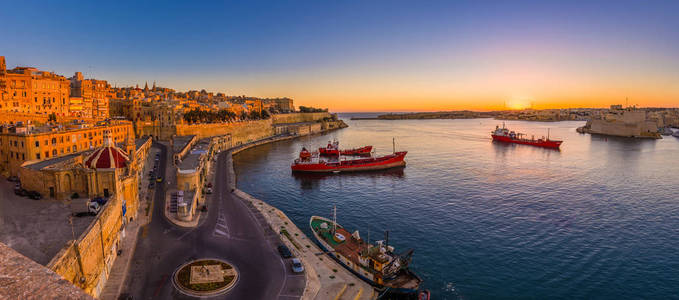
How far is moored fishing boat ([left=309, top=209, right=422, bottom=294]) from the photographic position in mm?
20484

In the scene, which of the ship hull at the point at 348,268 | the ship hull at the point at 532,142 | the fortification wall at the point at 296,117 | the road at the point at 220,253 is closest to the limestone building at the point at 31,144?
the road at the point at 220,253

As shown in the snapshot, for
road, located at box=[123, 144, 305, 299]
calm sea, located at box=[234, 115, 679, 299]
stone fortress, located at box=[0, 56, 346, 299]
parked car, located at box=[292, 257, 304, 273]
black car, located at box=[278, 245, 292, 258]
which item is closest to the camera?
stone fortress, located at box=[0, 56, 346, 299]

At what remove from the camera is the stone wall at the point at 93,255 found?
556 inches

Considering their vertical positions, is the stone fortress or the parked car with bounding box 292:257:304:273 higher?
the stone fortress

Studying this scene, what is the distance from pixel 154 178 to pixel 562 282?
3838 cm

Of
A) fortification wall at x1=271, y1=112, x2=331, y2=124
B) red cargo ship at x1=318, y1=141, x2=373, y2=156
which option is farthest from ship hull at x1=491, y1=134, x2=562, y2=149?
fortification wall at x1=271, y1=112, x2=331, y2=124

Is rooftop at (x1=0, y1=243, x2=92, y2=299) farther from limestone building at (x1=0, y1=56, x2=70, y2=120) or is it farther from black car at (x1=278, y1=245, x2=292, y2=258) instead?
limestone building at (x1=0, y1=56, x2=70, y2=120)

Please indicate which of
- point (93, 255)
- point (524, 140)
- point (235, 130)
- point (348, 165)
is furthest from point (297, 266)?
point (524, 140)

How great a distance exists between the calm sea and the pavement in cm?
1678

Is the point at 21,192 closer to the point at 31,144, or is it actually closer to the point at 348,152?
the point at 31,144

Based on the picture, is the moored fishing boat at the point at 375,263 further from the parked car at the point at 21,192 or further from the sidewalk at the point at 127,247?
the parked car at the point at 21,192

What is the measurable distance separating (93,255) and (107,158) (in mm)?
11308

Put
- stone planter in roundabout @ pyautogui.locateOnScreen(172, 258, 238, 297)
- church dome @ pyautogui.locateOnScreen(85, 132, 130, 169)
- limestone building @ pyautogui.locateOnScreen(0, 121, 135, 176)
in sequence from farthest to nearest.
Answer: limestone building @ pyautogui.locateOnScreen(0, 121, 135, 176) → church dome @ pyautogui.locateOnScreen(85, 132, 130, 169) → stone planter in roundabout @ pyautogui.locateOnScreen(172, 258, 238, 297)

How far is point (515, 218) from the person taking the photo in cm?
3331
